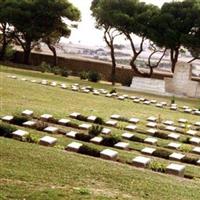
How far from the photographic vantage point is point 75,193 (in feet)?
19.6

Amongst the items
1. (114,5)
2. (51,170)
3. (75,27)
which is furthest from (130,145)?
(75,27)

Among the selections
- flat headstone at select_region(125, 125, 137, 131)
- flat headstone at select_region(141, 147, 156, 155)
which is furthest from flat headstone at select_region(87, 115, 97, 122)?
flat headstone at select_region(141, 147, 156, 155)

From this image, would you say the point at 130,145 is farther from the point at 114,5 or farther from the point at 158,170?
the point at 114,5

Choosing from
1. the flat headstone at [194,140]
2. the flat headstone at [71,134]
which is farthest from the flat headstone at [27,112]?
the flat headstone at [194,140]

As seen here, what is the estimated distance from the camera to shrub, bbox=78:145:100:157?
8.39m

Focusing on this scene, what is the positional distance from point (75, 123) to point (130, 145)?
6.38 feet

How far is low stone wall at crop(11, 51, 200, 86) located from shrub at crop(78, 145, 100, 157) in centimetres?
2102

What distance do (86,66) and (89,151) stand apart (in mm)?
23422

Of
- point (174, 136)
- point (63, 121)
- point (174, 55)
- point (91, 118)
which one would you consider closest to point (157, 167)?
point (174, 136)

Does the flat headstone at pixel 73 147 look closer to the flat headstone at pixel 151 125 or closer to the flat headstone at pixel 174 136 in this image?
the flat headstone at pixel 174 136

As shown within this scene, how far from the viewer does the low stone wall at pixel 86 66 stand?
30.6 meters

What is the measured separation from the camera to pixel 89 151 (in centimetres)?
845

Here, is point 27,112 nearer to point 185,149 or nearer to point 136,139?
point 136,139

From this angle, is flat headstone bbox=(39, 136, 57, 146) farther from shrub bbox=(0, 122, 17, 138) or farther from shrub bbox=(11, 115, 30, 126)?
shrub bbox=(11, 115, 30, 126)
